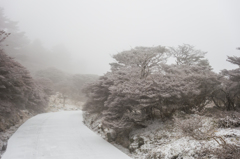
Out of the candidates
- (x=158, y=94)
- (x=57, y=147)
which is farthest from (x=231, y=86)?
(x=57, y=147)

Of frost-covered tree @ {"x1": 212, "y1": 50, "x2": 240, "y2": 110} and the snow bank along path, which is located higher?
frost-covered tree @ {"x1": 212, "y1": 50, "x2": 240, "y2": 110}

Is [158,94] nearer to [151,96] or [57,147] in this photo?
[151,96]

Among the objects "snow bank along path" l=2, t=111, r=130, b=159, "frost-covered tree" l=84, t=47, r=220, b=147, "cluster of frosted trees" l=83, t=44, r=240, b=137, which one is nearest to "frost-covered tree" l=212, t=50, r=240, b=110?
"cluster of frosted trees" l=83, t=44, r=240, b=137

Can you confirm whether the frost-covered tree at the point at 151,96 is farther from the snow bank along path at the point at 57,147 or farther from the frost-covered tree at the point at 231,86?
the snow bank along path at the point at 57,147

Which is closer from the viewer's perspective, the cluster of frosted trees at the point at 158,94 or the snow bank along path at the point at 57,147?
the snow bank along path at the point at 57,147

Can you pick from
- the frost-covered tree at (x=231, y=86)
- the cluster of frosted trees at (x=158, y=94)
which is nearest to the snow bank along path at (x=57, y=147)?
the cluster of frosted trees at (x=158, y=94)

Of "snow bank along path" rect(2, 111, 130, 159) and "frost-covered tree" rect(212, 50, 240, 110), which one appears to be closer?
"snow bank along path" rect(2, 111, 130, 159)

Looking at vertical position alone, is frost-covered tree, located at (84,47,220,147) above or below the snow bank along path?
above

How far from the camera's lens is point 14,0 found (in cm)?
5884

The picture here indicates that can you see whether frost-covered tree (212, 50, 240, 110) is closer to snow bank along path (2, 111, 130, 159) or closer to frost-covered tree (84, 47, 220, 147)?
frost-covered tree (84, 47, 220, 147)

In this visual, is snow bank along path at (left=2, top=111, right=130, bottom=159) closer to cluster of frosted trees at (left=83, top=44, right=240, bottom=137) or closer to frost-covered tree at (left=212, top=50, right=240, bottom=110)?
cluster of frosted trees at (left=83, top=44, right=240, bottom=137)

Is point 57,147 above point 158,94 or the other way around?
the other way around

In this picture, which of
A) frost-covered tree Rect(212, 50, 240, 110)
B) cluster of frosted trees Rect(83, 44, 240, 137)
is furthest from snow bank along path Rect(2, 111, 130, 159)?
frost-covered tree Rect(212, 50, 240, 110)

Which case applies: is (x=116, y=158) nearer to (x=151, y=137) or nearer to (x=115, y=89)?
(x=151, y=137)
